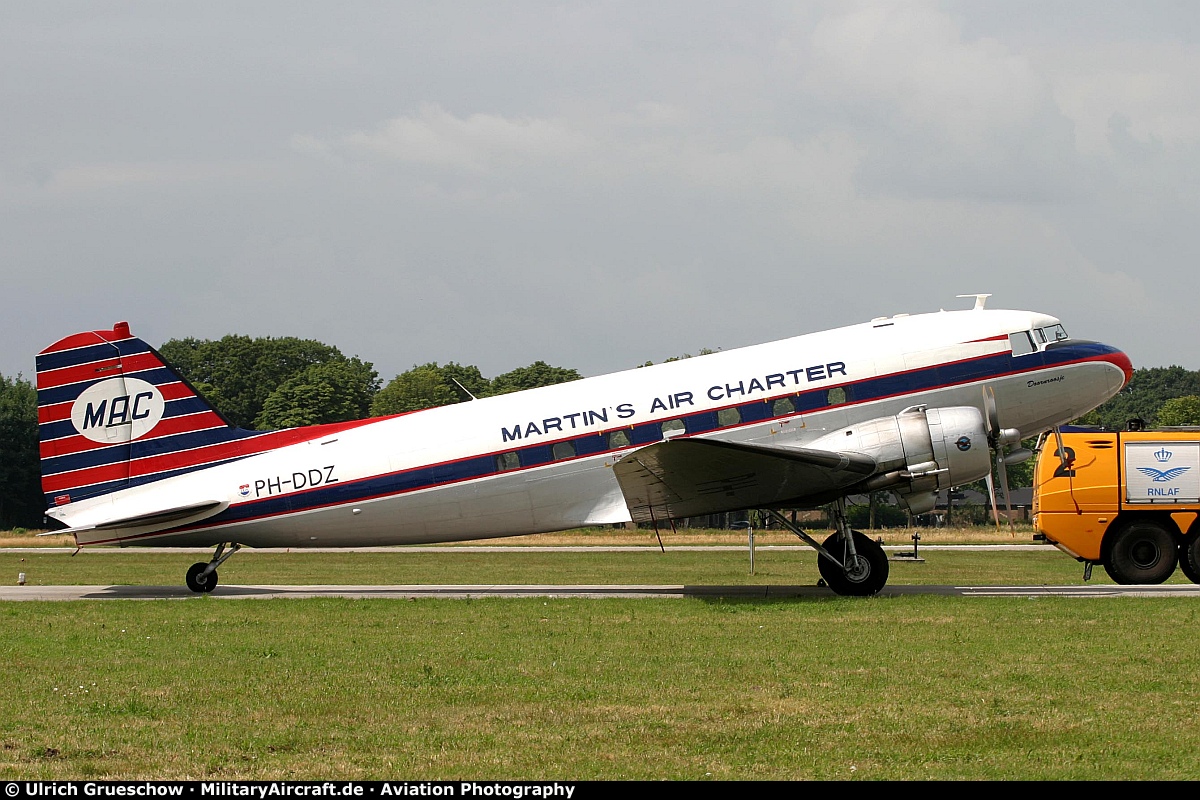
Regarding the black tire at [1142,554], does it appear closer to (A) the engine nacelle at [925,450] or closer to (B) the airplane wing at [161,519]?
(A) the engine nacelle at [925,450]

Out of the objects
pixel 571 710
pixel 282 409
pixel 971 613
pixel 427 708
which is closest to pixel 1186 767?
pixel 571 710

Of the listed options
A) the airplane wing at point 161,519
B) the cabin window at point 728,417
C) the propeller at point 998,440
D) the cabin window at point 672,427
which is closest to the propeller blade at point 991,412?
the propeller at point 998,440

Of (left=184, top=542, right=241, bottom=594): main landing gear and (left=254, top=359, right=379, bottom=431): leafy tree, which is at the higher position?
(left=254, top=359, right=379, bottom=431): leafy tree

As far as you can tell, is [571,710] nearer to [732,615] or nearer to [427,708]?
[427,708]

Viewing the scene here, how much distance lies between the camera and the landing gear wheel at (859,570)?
20.4 m

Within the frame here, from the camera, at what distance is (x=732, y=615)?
60.1 feet

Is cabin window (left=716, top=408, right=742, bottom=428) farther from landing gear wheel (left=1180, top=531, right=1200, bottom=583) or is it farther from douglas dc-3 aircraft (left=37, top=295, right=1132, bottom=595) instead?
landing gear wheel (left=1180, top=531, right=1200, bottom=583)

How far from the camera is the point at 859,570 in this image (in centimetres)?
2047

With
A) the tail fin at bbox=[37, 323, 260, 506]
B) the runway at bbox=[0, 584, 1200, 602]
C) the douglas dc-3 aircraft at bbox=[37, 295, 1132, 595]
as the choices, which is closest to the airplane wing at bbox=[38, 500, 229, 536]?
the douglas dc-3 aircraft at bbox=[37, 295, 1132, 595]

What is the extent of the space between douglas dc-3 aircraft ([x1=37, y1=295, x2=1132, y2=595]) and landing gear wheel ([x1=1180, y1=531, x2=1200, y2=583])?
4495 mm

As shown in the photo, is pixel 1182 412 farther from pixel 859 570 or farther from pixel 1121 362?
pixel 859 570

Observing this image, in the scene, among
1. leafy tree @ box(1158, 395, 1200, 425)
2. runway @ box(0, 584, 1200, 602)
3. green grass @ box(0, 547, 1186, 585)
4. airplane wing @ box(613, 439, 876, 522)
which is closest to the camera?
airplane wing @ box(613, 439, 876, 522)

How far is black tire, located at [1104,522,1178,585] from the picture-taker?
23312 mm

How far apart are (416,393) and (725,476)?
83914 mm
